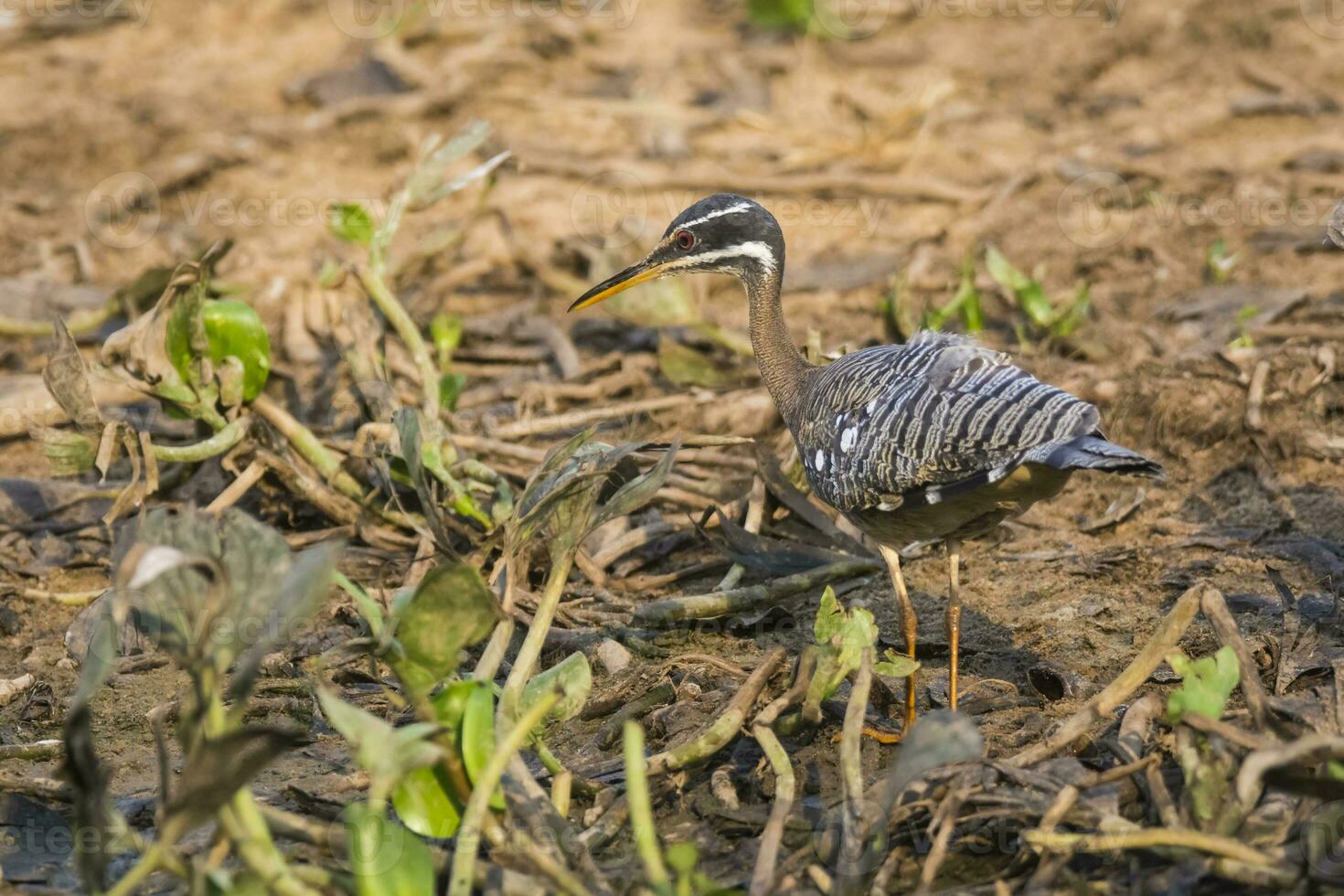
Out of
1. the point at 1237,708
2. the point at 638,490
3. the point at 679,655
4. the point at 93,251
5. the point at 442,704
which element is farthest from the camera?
the point at 93,251

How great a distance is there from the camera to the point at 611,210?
32.1ft

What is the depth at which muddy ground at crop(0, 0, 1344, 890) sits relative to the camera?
225 inches

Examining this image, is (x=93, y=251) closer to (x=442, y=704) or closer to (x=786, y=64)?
(x=786, y=64)

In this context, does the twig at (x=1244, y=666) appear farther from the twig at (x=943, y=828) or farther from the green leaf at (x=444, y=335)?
the green leaf at (x=444, y=335)

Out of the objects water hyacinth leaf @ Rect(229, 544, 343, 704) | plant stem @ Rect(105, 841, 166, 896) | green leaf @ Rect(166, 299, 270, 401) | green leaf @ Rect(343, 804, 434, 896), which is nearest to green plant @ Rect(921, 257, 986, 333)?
green leaf @ Rect(166, 299, 270, 401)

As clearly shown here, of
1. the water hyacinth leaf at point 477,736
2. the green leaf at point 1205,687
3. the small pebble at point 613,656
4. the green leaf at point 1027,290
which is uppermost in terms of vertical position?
the water hyacinth leaf at point 477,736

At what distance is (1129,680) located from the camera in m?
4.05

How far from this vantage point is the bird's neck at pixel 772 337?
608 cm

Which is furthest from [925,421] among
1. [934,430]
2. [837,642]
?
[837,642]

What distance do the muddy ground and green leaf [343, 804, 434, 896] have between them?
71cm

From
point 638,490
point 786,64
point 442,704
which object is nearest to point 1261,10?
point 786,64

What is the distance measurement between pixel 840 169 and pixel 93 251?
5.12 metres

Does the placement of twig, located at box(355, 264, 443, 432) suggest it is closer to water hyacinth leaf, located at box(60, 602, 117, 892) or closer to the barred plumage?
the barred plumage

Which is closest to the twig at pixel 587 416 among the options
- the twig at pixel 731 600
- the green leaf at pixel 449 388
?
the green leaf at pixel 449 388
